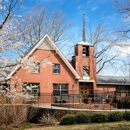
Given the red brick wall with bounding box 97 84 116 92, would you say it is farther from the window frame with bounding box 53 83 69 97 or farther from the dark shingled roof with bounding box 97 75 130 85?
the window frame with bounding box 53 83 69 97

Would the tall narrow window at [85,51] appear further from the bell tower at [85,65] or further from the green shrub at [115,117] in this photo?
the green shrub at [115,117]

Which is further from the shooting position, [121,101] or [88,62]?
[88,62]

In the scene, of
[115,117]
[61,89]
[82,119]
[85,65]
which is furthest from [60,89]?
[115,117]

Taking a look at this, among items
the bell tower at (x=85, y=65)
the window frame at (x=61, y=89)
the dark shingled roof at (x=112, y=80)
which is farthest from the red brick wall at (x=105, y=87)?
the window frame at (x=61, y=89)

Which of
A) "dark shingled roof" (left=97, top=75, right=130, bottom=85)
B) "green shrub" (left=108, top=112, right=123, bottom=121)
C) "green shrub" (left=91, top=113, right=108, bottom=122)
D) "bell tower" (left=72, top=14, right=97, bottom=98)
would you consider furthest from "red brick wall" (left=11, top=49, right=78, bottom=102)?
"green shrub" (left=108, top=112, right=123, bottom=121)

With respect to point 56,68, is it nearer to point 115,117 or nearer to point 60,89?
point 60,89

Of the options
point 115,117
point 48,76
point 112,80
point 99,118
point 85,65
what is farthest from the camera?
point 112,80

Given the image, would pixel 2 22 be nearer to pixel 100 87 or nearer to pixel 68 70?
pixel 68 70

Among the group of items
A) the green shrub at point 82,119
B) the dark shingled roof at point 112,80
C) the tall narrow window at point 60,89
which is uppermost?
the dark shingled roof at point 112,80

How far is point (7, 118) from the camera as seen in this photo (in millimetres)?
15438

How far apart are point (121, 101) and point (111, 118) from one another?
10.3 metres

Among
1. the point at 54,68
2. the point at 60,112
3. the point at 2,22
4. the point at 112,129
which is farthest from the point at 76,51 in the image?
the point at 2,22

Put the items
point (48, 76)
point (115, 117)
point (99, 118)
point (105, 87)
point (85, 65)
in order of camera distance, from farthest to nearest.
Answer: point (105, 87) → point (85, 65) → point (48, 76) → point (115, 117) → point (99, 118)

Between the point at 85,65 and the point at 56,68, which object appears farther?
the point at 85,65
